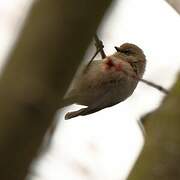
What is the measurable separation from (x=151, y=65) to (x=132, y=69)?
131 mm

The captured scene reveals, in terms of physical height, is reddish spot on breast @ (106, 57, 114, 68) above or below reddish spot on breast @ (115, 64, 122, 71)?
above

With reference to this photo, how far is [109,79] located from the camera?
0.83 meters

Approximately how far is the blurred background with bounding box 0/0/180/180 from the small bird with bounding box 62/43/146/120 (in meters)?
0.03

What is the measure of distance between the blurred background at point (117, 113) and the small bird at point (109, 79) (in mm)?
26

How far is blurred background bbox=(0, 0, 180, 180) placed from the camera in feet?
3.01

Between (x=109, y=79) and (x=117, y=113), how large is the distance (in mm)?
353

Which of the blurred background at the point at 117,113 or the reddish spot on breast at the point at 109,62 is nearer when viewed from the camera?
the reddish spot on breast at the point at 109,62

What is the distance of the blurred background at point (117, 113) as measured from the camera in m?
0.92

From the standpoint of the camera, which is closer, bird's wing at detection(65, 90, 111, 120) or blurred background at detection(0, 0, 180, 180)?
bird's wing at detection(65, 90, 111, 120)

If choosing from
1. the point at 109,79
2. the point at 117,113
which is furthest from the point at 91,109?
the point at 117,113

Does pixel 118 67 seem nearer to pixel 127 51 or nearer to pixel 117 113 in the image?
pixel 127 51

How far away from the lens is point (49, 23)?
0.37 meters

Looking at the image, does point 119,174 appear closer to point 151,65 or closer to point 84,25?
point 151,65

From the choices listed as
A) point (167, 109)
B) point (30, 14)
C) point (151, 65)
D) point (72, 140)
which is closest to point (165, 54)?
point (151, 65)
